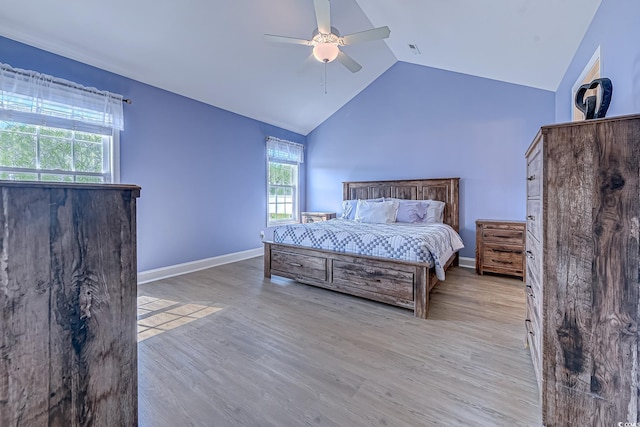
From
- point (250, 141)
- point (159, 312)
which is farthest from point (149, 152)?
point (159, 312)

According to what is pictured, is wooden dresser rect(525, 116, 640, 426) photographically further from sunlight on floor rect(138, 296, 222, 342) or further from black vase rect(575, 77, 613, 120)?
sunlight on floor rect(138, 296, 222, 342)

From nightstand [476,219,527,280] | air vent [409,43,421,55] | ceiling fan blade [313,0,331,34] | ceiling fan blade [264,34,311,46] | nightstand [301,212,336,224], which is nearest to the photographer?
ceiling fan blade [313,0,331,34]

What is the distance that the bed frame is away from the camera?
2582 millimetres

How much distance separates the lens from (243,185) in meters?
4.95

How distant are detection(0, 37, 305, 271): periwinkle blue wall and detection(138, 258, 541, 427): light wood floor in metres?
1.10

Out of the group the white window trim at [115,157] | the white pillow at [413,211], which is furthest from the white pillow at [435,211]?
the white window trim at [115,157]

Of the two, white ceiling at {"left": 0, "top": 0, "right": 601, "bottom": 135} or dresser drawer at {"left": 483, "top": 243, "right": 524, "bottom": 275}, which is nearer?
white ceiling at {"left": 0, "top": 0, "right": 601, "bottom": 135}

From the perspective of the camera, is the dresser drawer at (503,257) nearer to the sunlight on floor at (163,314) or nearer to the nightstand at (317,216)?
the nightstand at (317,216)

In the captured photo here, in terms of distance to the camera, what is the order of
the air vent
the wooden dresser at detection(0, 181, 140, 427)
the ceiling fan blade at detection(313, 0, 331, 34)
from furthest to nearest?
the air vent, the ceiling fan blade at detection(313, 0, 331, 34), the wooden dresser at detection(0, 181, 140, 427)

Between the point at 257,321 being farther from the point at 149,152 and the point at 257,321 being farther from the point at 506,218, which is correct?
the point at 506,218

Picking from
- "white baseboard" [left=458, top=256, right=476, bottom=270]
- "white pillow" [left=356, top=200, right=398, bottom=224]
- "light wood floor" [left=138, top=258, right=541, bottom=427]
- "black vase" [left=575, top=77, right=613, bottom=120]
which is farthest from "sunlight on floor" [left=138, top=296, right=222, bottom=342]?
"white baseboard" [left=458, top=256, right=476, bottom=270]

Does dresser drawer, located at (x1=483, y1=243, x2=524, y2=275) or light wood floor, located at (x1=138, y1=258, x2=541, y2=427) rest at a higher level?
dresser drawer, located at (x1=483, y1=243, x2=524, y2=275)

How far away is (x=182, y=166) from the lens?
3.99m

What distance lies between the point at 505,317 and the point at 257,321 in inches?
90.2
